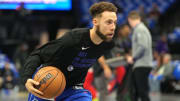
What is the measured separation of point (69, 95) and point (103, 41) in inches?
25.6

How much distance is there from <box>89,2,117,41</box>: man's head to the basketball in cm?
58

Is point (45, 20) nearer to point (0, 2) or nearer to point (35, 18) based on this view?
point (35, 18)

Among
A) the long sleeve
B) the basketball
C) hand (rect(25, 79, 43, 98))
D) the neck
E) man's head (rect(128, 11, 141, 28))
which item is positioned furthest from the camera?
man's head (rect(128, 11, 141, 28))

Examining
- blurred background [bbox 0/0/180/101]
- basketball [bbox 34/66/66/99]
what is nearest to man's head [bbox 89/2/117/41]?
basketball [bbox 34/66/66/99]

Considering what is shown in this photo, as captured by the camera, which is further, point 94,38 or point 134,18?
point 134,18

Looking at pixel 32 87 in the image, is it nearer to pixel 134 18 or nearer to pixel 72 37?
pixel 72 37

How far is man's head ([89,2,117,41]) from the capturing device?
3.65 meters

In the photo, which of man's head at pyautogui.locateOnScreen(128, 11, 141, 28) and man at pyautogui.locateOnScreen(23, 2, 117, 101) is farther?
man's head at pyautogui.locateOnScreen(128, 11, 141, 28)

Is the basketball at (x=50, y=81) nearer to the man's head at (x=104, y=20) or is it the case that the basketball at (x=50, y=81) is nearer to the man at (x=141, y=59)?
the man's head at (x=104, y=20)

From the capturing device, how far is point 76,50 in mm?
3738

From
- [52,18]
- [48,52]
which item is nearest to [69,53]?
[48,52]

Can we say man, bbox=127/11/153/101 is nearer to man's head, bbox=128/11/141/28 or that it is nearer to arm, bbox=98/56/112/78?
man's head, bbox=128/11/141/28

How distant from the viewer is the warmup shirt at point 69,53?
12.2 ft

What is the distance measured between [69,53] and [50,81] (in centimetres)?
36
